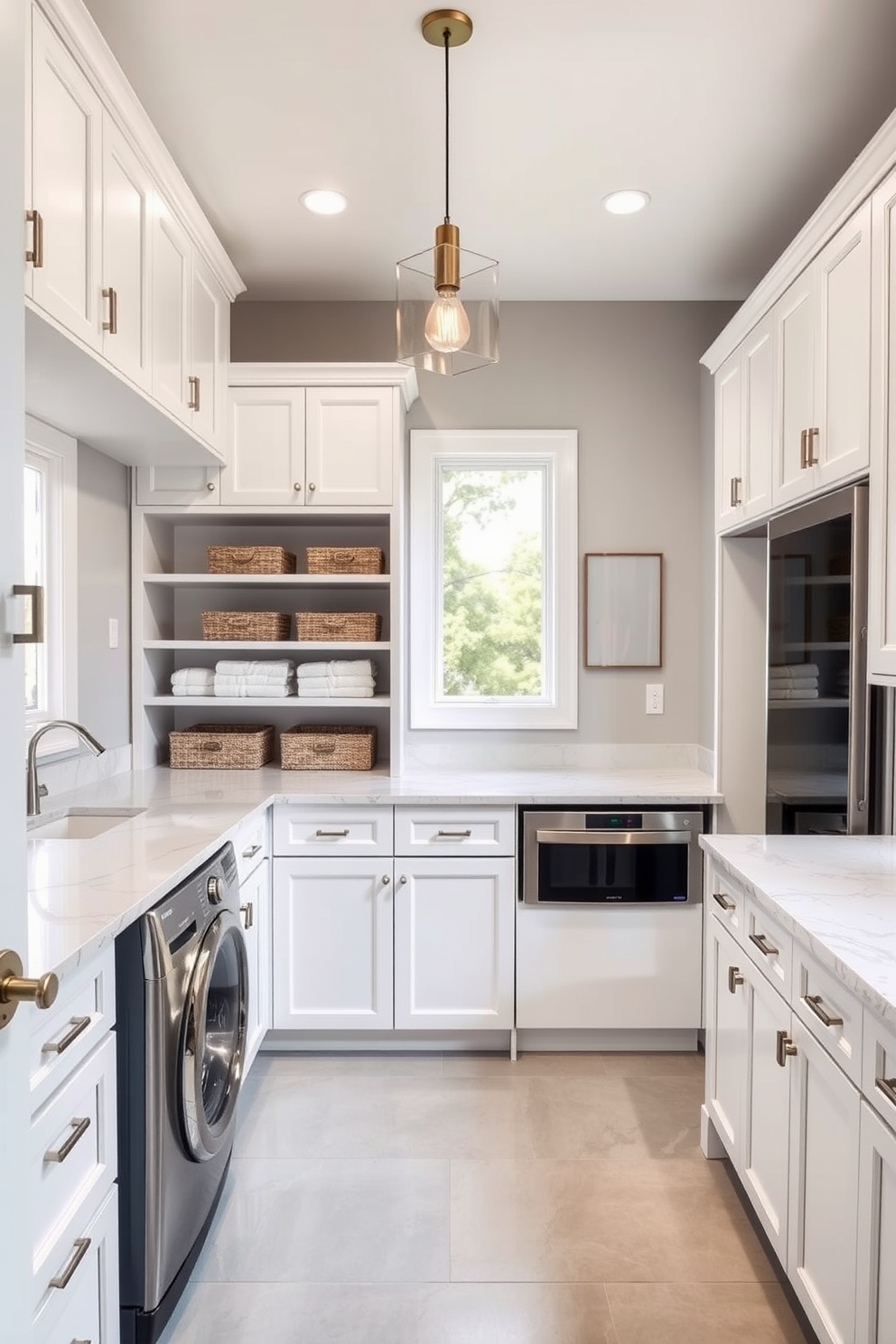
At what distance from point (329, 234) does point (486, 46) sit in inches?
41.2

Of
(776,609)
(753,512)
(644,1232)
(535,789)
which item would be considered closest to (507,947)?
(535,789)

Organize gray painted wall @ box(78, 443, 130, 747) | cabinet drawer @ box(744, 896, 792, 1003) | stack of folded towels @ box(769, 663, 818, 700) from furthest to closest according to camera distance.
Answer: gray painted wall @ box(78, 443, 130, 747) → stack of folded towels @ box(769, 663, 818, 700) → cabinet drawer @ box(744, 896, 792, 1003)

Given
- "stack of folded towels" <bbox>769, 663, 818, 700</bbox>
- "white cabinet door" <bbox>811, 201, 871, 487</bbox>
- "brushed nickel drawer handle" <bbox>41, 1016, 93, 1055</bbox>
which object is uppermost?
"white cabinet door" <bbox>811, 201, 871, 487</bbox>

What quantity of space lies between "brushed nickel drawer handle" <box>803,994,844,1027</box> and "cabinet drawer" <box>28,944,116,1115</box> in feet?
4.02

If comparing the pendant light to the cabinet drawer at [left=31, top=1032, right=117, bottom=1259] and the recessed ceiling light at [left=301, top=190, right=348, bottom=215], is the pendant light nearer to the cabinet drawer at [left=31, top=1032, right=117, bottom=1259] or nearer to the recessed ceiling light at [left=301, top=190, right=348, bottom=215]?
the recessed ceiling light at [left=301, top=190, right=348, bottom=215]

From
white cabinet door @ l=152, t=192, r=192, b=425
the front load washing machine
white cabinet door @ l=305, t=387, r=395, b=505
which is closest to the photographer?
the front load washing machine

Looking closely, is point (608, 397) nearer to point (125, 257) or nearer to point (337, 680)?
point (337, 680)

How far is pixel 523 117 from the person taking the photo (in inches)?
88.0

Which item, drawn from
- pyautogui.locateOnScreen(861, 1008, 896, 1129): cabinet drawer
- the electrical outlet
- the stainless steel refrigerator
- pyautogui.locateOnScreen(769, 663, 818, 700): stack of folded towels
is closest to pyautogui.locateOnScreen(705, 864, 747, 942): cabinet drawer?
the stainless steel refrigerator

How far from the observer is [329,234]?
9.51ft

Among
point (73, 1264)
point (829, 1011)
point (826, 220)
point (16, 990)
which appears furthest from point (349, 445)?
point (16, 990)

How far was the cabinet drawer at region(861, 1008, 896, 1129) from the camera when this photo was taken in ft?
4.17

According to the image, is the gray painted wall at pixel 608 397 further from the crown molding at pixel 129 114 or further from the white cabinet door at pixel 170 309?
the white cabinet door at pixel 170 309

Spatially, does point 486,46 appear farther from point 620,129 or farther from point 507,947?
point 507,947
